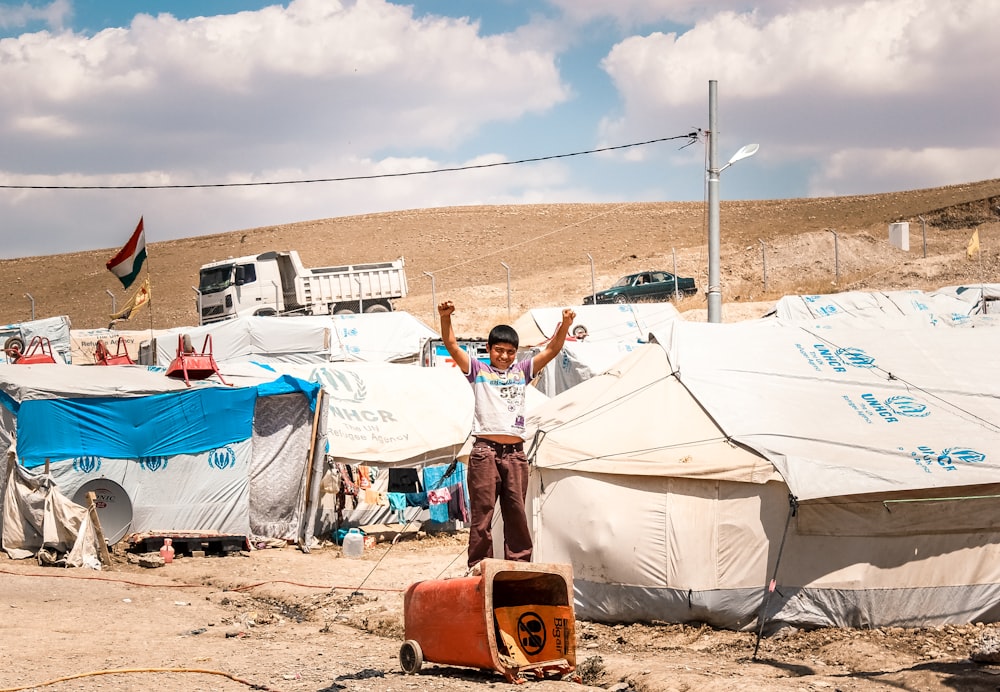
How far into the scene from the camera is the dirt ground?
20.7 feet

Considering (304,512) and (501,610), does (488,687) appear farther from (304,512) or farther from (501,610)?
(304,512)

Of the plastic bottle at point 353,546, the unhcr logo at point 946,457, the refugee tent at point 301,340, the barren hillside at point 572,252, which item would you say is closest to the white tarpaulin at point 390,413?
the plastic bottle at point 353,546

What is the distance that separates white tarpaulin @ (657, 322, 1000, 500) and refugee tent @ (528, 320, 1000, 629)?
18 millimetres

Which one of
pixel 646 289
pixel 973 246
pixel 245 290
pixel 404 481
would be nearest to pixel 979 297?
pixel 973 246

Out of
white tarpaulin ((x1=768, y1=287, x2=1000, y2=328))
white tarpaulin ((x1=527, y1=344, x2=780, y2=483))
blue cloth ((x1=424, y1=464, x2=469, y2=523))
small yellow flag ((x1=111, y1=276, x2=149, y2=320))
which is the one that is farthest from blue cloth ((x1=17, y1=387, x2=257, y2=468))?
white tarpaulin ((x1=768, y1=287, x2=1000, y2=328))

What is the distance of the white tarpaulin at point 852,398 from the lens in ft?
26.9

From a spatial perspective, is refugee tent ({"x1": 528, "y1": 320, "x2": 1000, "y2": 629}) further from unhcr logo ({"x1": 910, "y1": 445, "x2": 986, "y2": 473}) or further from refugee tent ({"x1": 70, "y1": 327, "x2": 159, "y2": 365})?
refugee tent ({"x1": 70, "y1": 327, "x2": 159, "y2": 365})

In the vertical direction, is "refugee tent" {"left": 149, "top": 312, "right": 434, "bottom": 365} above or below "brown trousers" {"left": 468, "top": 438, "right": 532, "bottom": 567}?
above

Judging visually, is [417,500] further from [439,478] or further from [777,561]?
[777,561]

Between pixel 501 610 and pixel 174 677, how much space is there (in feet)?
6.64

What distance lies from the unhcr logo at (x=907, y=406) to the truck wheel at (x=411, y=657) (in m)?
4.81

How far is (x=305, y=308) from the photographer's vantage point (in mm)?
30844

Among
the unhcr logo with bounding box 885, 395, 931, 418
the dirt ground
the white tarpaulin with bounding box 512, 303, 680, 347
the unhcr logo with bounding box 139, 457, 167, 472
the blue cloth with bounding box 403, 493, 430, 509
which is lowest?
the dirt ground

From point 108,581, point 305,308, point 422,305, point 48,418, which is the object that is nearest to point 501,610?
point 108,581
